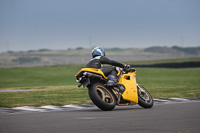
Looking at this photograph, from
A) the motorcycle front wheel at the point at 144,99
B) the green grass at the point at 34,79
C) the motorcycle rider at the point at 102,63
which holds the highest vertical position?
the motorcycle rider at the point at 102,63

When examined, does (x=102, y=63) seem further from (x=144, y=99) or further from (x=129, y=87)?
(x=144, y=99)

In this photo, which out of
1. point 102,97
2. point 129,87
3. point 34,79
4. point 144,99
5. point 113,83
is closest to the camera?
point 102,97

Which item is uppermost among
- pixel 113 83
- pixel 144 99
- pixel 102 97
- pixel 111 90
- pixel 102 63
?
pixel 102 63

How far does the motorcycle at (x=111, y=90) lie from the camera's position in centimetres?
896

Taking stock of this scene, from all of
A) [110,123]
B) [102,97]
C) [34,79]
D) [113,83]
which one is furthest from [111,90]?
[34,79]

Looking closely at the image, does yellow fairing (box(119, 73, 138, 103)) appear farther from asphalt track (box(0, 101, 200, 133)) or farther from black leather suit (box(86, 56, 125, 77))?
asphalt track (box(0, 101, 200, 133))

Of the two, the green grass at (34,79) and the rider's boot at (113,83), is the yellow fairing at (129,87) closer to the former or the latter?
the rider's boot at (113,83)

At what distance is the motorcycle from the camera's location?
29.4ft

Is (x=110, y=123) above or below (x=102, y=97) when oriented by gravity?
below

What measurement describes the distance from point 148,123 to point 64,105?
4.35 meters

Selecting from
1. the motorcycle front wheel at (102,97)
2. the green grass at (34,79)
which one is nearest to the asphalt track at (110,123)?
the motorcycle front wheel at (102,97)

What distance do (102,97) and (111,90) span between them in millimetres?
396

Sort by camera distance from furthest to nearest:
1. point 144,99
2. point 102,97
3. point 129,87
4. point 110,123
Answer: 1. point 144,99
2. point 129,87
3. point 102,97
4. point 110,123

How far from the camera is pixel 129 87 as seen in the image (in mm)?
9570
